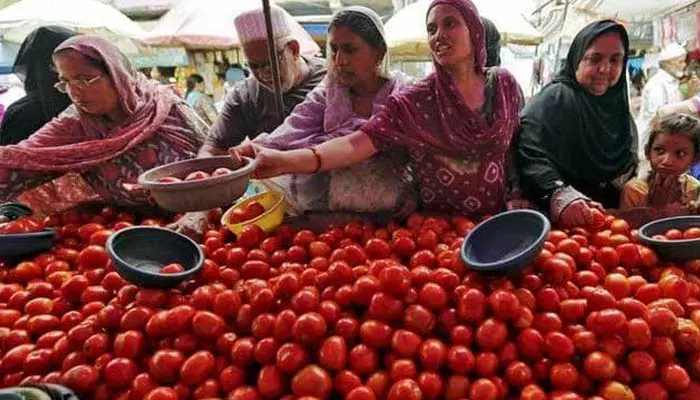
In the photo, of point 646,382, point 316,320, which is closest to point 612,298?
point 646,382

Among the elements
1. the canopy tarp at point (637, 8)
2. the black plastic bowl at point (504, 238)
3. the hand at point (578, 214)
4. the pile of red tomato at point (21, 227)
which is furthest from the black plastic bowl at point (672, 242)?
the canopy tarp at point (637, 8)

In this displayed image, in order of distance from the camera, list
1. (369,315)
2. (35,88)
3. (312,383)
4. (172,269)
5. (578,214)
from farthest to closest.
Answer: (35,88) < (578,214) < (172,269) < (369,315) < (312,383)

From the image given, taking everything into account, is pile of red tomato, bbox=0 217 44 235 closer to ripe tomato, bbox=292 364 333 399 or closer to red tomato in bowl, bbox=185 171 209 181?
red tomato in bowl, bbox=185 171 209 181

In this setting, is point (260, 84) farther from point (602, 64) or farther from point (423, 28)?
point (423, 28)

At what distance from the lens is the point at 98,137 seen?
7.45 feet

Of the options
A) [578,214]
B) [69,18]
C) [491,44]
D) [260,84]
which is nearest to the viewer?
[578,214]

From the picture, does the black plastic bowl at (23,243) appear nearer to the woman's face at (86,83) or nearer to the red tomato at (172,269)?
the woman's face at (86,83)

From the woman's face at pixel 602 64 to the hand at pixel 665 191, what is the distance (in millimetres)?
456

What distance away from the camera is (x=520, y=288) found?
1.36m

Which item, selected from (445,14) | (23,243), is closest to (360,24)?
(445,14)

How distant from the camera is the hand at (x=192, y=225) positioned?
6.34 feet

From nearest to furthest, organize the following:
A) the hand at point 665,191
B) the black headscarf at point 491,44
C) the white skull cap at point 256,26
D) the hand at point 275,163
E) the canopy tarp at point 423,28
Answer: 1. the hand at point 275,163
2. the hand at point 665,191
3. the white skull cap at point 256,26
4. the black headscarf at point 491,44
5. the canopy tarp at point 423,28

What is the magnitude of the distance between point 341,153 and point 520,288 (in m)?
0.84

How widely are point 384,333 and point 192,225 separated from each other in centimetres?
101
